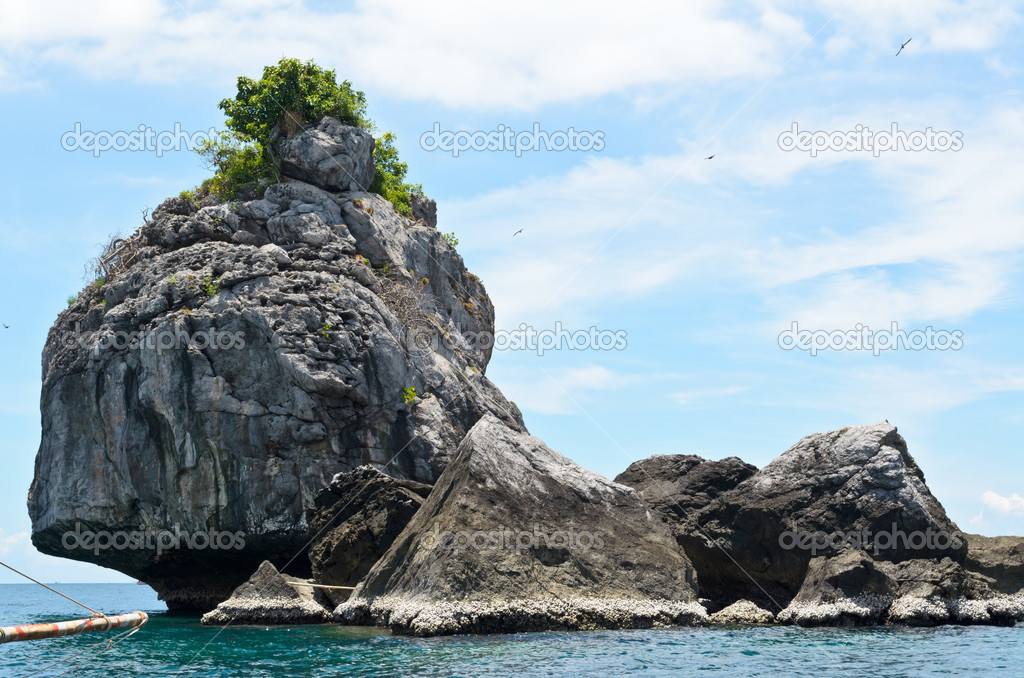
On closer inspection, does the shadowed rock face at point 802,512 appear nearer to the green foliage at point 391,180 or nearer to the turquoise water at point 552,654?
the turquoise water at point 552,654

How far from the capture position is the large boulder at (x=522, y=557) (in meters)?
23.2

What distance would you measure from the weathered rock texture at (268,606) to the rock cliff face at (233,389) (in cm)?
632

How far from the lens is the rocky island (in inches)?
1005

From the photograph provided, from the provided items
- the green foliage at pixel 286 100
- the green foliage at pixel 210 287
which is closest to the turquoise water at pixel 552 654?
the green foliage at pixel 210 287

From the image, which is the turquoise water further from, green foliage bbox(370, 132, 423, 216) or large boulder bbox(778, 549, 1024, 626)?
green foliage bbox(370, 132, 423, 216)

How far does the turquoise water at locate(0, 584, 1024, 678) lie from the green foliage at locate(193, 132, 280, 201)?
75.3 feet

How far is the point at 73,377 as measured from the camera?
3734 cm

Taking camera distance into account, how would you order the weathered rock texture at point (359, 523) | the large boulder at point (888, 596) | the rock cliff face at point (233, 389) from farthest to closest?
the rock cliff face at point (233, 389) < the weathered rock texture at point (359, 523) < the large boulder at point (888, 596)

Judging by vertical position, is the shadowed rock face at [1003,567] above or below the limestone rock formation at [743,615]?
above

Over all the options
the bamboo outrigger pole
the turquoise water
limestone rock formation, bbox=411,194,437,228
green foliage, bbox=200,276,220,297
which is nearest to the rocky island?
green foliage, bbox=200,276,220,297

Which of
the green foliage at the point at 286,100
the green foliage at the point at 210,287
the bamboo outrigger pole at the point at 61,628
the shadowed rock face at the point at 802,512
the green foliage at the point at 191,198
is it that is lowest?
the bamboo outrigger pole at the point at 61,628

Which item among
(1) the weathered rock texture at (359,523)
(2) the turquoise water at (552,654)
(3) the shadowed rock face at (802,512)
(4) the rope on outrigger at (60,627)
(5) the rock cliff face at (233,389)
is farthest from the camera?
(5) the rock cliff face at (233,389)

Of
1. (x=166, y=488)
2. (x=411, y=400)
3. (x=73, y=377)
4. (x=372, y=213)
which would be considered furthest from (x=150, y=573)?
(x=372, y=213)

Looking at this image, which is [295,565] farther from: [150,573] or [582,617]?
[582,617]
